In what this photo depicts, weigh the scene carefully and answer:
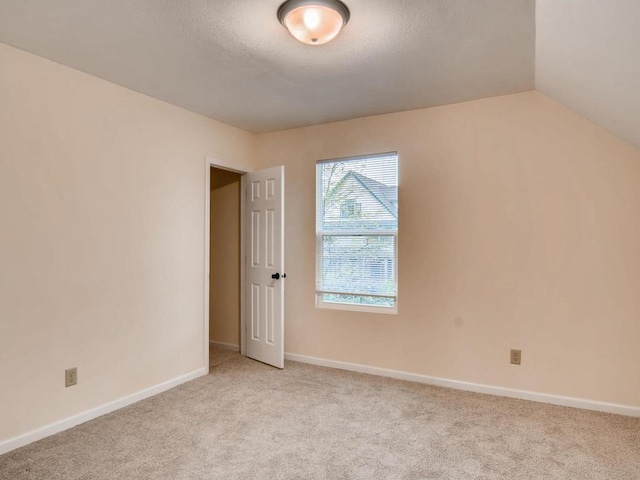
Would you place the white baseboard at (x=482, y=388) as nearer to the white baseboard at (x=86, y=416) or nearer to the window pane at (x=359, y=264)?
the window pane at (x=359, y=264)

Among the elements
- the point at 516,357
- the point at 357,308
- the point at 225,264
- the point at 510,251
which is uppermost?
the point at 510,251

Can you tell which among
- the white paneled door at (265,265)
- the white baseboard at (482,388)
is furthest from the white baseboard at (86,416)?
the white baseboard at (482,388)

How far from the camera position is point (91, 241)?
2807 mm

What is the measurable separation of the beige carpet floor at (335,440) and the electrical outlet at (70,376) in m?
0.31

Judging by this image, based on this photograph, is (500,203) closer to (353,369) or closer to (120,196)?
(353,369)

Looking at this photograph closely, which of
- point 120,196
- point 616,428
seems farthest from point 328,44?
point 616,428

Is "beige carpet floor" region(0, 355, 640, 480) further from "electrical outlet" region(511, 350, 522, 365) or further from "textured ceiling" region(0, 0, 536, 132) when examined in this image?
"textured ceiling" region(0, 0, 536, 132)

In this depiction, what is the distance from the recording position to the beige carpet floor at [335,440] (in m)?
2.13

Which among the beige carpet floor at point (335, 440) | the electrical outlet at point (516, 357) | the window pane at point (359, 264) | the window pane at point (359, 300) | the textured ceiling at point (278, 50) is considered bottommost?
the beige carpet floor at point (335, 440)

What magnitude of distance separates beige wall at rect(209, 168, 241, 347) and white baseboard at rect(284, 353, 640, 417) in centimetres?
95

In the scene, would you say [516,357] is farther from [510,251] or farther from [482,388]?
[510,251]

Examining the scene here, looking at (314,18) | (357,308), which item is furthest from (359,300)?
(314,18)

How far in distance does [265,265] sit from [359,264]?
3.18 feet

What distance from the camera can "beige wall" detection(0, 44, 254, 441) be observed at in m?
2.41
